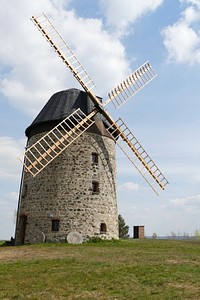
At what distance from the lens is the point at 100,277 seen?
28.9 ft

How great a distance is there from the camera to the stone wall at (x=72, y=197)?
1839 centimetres

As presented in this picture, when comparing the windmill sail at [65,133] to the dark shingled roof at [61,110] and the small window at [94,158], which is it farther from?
the small window at [94,158]

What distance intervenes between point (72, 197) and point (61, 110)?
19.3 feet

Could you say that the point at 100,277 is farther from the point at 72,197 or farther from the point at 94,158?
the point at 94,158

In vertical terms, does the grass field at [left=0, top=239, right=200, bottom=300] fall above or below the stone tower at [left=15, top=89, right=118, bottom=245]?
below

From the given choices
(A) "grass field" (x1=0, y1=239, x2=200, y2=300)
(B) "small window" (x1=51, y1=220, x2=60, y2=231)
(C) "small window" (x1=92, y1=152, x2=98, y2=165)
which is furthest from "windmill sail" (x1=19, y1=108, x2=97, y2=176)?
(A) "grass field" (x1=0, y1=239, x2=200, y2=300)

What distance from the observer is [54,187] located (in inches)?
744

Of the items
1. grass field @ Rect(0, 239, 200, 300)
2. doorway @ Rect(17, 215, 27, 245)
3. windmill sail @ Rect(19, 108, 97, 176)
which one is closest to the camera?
grass field @ Rect(0, 239, 200, 300)

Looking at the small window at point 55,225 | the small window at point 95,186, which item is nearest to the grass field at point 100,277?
the small window at point 55,225

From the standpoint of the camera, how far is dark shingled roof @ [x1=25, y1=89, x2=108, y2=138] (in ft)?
66.4

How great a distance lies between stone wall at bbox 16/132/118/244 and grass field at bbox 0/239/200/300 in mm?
5922

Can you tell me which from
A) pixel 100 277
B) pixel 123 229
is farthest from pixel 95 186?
pixel 123 229

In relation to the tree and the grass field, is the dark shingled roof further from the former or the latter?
the tree

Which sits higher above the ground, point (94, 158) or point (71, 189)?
point (94, 158)
